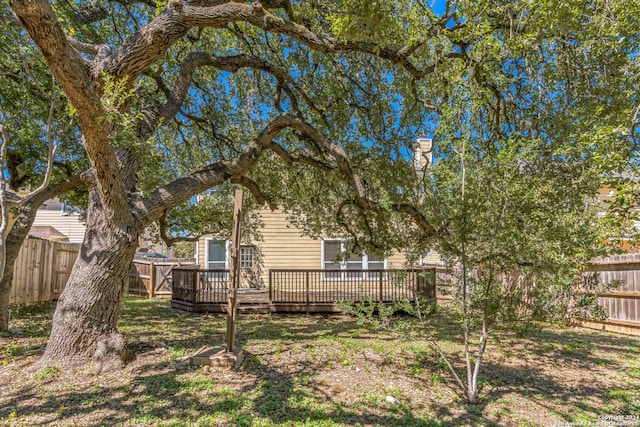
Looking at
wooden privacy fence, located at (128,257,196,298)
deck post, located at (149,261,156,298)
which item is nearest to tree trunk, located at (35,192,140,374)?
wooden privacy fence, located at (128,257,196,298)

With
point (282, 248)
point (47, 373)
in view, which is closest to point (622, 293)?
point (282, 248)

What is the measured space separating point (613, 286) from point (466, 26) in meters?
3.55

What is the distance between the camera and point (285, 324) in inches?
337

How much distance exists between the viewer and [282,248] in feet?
46.2

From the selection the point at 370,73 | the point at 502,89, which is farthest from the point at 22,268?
the point at 502,89

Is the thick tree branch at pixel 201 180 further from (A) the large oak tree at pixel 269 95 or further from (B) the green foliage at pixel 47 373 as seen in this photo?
(B) the green foliage at pixel 47 373

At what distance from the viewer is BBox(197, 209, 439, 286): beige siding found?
551 inches

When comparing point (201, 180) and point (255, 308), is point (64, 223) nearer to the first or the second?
point (255, 308)

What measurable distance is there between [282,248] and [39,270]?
25.1ft

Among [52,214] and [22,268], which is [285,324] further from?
[52,214]

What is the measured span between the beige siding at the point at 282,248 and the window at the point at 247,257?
449 millimetres

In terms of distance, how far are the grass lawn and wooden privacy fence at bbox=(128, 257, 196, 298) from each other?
8453 mm

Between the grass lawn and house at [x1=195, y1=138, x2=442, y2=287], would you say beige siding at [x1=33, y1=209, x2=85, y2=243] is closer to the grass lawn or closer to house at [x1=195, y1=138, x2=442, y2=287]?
house at [x1=195, y1=138, x2=442, y2=287]

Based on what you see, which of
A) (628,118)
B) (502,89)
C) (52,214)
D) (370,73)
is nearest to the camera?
(628,118)
